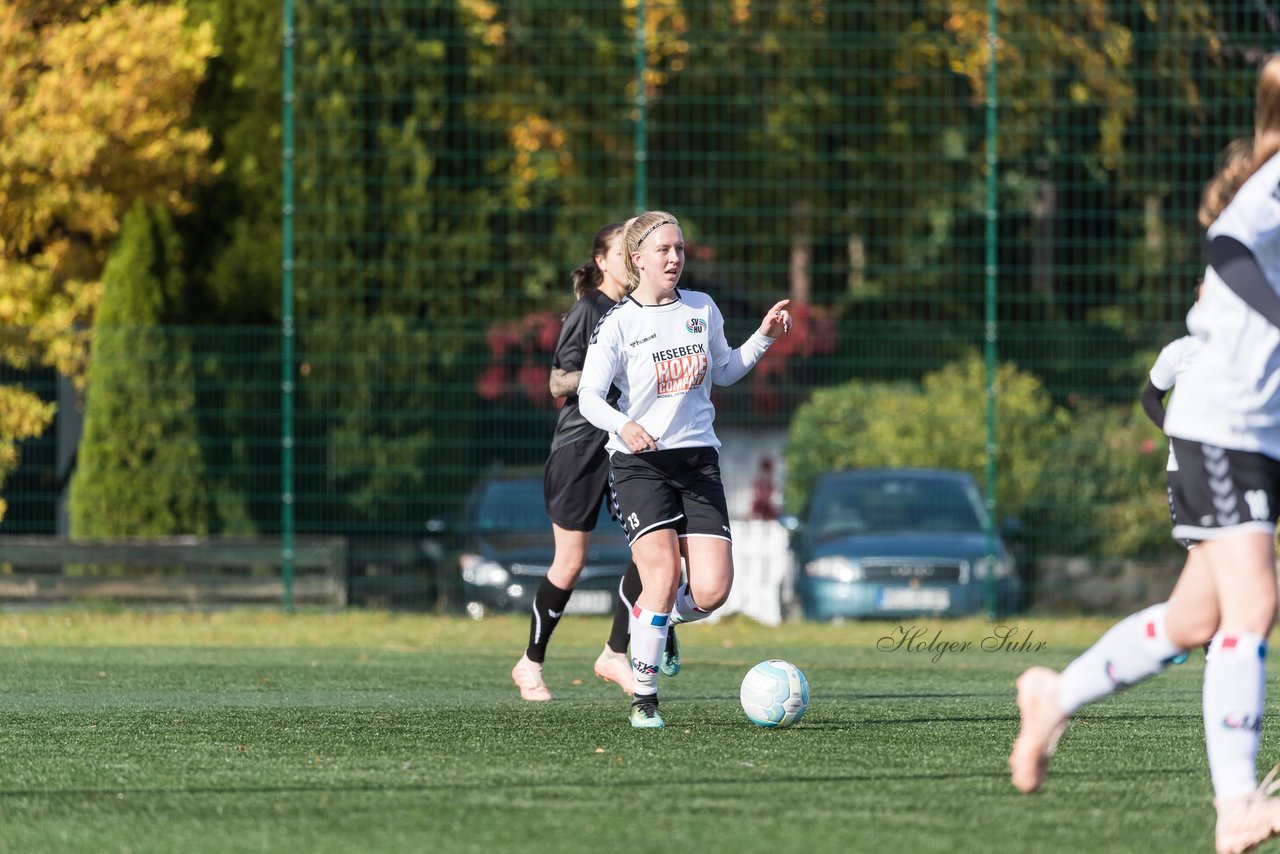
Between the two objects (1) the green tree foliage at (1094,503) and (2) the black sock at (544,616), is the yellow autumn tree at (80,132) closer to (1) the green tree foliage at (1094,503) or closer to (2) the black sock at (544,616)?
(1) the green tree foliage at (1094,503)

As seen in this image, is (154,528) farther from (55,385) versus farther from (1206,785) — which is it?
(1206,785)

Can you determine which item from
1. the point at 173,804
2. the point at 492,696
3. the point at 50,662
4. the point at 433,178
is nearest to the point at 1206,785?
the point at 173,804

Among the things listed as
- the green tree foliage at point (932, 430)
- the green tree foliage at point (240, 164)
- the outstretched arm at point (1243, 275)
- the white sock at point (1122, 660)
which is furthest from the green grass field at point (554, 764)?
the green tree foliage at point (240, 164)

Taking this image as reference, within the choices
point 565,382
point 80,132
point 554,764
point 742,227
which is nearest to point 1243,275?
point 554,764

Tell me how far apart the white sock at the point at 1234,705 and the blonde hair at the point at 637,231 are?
A: 3001 millimetres

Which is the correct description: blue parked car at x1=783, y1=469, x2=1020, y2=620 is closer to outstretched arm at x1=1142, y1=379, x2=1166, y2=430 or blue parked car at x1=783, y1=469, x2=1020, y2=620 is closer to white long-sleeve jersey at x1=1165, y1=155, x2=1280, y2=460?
outstretched arm at x1=1142, y1=379, x2=1166, y2=430

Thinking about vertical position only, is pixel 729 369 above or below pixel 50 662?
above

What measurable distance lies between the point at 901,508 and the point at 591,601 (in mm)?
2524

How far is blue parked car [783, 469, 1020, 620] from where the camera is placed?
14.6 metres

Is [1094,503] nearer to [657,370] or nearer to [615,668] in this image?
[615,668]

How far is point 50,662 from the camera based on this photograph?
10734 mm

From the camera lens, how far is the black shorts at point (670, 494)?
7.11 m

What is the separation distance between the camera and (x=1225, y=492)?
15.3ft

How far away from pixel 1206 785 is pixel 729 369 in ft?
8.27
